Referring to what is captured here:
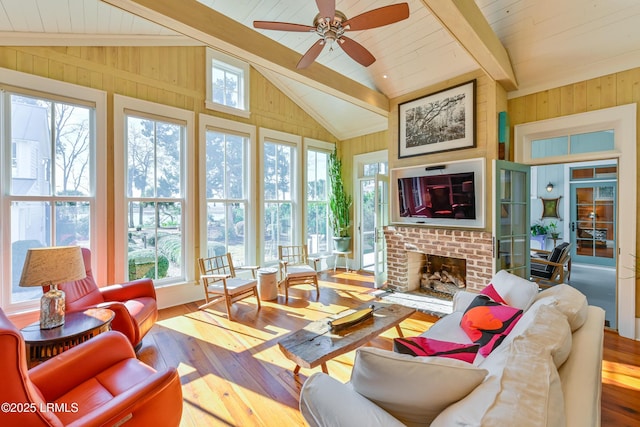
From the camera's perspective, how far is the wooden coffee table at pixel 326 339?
1.82 metres

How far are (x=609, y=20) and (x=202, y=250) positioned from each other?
5382 mm

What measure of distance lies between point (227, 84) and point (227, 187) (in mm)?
1676

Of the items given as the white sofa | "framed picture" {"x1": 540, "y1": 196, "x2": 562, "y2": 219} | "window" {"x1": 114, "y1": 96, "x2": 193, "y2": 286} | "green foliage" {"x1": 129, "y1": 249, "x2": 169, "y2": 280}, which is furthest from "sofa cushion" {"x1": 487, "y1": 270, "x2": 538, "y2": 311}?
"framed picture" {"x1": 540, "y1": 196, "x2": 562, "y2": 219}

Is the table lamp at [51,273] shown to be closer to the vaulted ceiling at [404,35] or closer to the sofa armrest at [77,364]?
the sofa armrest at [77,364]

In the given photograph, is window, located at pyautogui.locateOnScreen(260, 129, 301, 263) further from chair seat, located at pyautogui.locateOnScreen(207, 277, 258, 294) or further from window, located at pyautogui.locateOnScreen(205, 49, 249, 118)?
chair seat, located at pyautogui.locateOnScreen(207, 277, 258, 294)

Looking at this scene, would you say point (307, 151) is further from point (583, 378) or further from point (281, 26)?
point (583, 378)

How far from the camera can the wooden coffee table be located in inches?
71.8

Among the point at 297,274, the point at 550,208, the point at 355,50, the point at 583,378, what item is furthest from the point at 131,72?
the point at 550,208

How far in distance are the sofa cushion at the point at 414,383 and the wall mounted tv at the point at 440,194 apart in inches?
114

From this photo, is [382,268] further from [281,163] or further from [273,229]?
[281,163]

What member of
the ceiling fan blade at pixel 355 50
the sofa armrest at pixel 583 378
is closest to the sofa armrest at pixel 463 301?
the sofa armrest at pixel 583 378

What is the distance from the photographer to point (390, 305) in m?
2.72

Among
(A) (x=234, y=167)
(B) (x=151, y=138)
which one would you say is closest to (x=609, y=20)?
(A) (x=234, y=167)

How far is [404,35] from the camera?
3.45 meters
